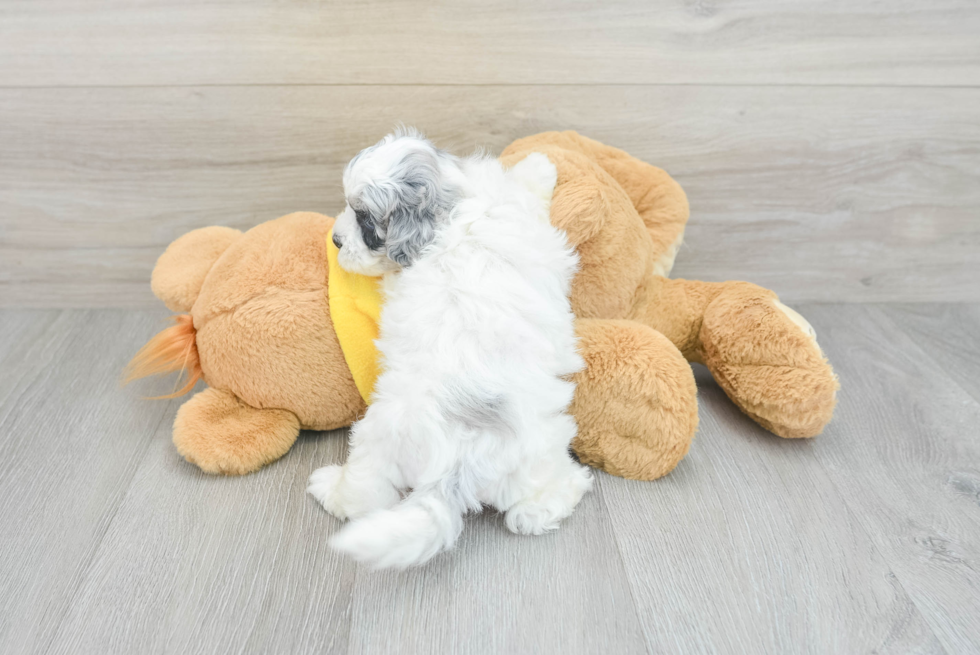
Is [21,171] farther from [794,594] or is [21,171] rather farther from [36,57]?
[794,594]

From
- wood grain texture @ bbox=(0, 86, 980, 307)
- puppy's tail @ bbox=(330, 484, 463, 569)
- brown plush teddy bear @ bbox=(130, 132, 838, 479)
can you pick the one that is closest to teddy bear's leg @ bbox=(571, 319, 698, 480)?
brown plush teddy bear @ bbox=(130, 132, 838, 479)

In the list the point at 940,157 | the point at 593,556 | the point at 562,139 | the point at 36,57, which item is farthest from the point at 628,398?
the point at 36,57

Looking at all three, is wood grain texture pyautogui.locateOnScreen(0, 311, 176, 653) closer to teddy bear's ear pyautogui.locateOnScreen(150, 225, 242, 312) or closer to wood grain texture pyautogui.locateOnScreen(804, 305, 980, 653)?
teddy bear's ear pyautogui.locateOnScreen(150, 225, 242, 312)

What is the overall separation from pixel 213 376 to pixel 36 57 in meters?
0.73

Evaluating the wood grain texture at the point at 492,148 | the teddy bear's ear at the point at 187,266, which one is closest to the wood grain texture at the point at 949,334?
the wood grain texture at the point at 492,148

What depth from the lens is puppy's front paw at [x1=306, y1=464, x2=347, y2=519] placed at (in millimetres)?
914

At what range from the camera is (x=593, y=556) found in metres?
0.88

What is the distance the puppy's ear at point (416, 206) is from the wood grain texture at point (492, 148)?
48cm

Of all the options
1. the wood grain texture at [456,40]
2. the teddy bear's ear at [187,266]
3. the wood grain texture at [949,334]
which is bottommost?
the wood grain texture at [949,334]

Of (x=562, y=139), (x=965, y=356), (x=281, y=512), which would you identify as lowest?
(x=965, y=356)

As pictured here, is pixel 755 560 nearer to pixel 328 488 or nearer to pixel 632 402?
pixel 632 402

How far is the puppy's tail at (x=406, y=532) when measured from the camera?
711mm

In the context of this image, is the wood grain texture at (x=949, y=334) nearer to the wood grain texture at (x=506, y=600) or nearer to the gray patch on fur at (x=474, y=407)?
the wood grain texture at (x=506, y=600)

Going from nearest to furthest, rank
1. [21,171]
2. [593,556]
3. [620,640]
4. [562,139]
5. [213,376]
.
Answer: [620,640] < [593,556] < [213,376] < [562,139] < [21,171]
